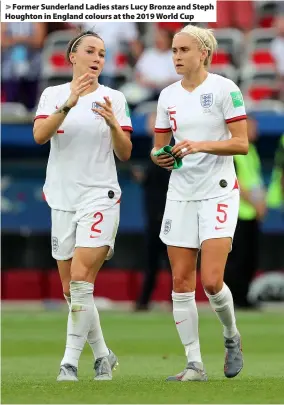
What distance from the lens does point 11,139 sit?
725 inches

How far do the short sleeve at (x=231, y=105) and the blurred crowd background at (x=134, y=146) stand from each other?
8.88m

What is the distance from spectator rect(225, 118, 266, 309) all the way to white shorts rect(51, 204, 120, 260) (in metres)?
7.56

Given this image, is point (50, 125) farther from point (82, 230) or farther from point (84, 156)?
point (82, 230)

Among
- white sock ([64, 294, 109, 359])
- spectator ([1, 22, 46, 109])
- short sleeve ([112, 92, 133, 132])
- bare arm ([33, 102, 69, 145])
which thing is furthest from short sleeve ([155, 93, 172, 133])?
spectator ([1, 22, 46, 109])

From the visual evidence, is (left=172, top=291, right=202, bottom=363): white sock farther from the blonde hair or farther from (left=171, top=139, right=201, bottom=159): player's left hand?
the blonde hair

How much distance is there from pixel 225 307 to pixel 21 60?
36.4 ft

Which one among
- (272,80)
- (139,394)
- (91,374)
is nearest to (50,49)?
(272,80)

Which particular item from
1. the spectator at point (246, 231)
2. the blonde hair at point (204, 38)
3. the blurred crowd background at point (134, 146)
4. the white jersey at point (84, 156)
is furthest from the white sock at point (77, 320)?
the blurred crowd background at point (134, 146)

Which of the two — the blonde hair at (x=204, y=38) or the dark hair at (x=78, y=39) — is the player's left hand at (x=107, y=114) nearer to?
the dark hair at (x=78, y=39)

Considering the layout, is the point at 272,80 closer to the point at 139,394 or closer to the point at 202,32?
the point at 202,32

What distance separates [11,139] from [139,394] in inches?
427

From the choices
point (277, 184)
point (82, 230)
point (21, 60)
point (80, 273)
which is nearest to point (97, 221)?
point (82, 230)

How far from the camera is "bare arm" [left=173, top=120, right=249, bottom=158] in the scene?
8.75 metres

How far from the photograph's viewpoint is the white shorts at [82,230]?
29.8ft
